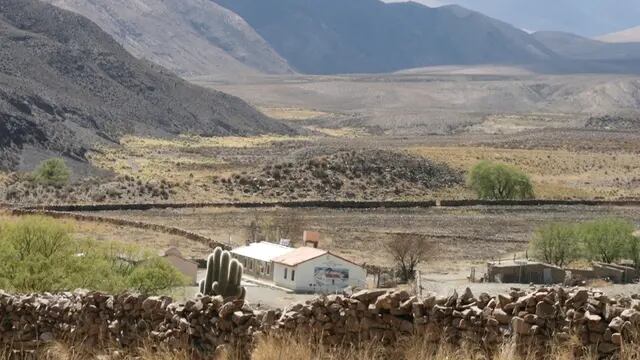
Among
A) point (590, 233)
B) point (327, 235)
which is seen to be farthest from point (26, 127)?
point (590, 233)

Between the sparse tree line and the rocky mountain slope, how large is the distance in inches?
2729

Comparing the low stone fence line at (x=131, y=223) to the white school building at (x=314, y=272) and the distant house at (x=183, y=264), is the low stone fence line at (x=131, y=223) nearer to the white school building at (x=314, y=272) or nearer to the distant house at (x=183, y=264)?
the white school building at (x=314, y=272)

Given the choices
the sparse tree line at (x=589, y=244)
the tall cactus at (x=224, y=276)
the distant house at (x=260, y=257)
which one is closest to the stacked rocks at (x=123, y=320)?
the tall cactus at (x=224, y=276)

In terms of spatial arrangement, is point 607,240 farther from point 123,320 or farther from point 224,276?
point 123,320

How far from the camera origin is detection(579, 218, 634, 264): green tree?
160ft

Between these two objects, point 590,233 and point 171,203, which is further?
point 171,203

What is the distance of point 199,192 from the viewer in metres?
86.5

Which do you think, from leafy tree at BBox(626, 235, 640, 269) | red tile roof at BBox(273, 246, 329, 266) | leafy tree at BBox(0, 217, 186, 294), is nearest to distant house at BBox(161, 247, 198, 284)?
red tile roof at BBox(273, 246, 329, 266)

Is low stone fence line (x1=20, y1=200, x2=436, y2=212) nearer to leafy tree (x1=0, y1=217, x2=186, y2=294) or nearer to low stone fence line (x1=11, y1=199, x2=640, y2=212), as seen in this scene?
low stone fence line (x1=11, y1=199, x2=640, y2=212)

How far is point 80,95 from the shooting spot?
15138 centimetres

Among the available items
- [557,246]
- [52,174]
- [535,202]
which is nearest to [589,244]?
[557,246]

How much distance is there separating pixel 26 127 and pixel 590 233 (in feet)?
255

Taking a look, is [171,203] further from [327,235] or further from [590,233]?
[590,233]

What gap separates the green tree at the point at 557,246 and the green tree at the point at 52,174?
159 ft
